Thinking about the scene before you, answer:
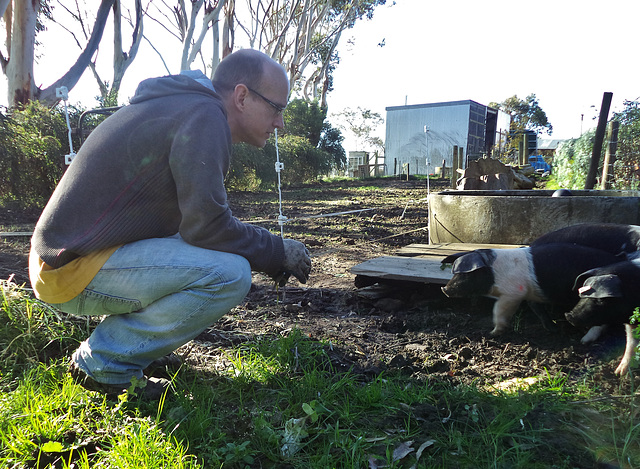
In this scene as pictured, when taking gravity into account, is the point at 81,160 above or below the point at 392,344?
above

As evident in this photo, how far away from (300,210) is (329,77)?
25.4 metres

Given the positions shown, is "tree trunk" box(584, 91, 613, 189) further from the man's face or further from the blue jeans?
the blue jeans

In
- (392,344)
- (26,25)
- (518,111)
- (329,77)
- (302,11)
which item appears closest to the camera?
(392,344)

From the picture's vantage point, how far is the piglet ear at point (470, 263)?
2.84 metres

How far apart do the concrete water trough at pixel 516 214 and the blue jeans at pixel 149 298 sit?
10.2ft

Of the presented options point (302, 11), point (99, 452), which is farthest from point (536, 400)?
point (302, 11)

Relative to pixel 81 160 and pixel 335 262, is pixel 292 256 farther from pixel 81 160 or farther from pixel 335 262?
pixel 335 262

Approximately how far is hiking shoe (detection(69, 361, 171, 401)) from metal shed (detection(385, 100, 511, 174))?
35.9m

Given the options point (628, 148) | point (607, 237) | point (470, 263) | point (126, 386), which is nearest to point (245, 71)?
point (126, 386)

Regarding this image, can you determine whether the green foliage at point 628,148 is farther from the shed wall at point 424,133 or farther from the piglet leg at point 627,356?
the shed wall at point 424,133

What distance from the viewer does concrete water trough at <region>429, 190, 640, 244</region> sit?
3.80m

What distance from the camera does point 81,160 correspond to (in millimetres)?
1908

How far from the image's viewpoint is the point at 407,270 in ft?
11.3

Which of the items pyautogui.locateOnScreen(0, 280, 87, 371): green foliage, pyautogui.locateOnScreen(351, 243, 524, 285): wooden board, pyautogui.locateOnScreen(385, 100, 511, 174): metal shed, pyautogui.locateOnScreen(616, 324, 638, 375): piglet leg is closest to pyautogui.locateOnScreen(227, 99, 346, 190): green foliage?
pyautogui.locateOnScreen(385, 100, 511, 174): metal shed
